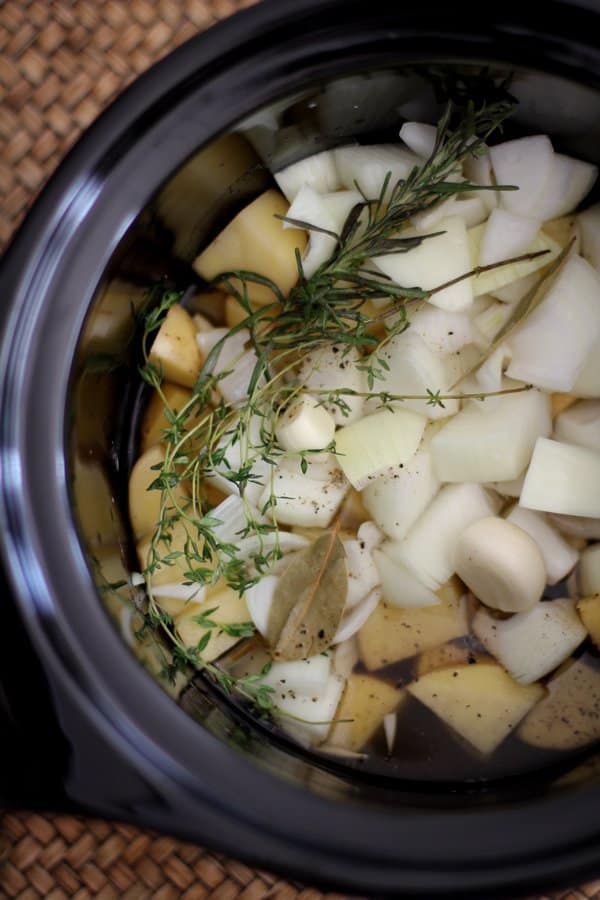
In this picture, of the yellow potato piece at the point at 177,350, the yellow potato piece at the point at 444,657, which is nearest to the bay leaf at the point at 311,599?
the yellow potato piece at the point at 444,657

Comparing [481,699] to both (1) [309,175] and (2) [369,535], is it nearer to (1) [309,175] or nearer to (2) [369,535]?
(2) [369,535]

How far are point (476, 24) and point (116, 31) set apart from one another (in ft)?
1.39

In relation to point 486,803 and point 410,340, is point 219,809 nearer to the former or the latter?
point 486,803

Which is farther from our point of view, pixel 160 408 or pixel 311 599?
pixel 160 408

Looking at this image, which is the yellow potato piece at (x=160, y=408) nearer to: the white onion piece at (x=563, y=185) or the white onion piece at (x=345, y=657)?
the white onion piece at (x=345, y=657)

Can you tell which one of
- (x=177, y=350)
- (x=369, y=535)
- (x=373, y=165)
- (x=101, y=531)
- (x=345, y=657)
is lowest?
(x=345, y=657)

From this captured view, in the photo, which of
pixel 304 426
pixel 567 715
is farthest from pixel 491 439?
pixel 567 715

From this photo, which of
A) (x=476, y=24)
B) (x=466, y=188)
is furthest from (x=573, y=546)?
(x=476, y=24)

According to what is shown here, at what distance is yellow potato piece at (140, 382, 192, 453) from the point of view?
3.18 ft

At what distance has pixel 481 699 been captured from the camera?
92 centimetres

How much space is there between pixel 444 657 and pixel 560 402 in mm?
282

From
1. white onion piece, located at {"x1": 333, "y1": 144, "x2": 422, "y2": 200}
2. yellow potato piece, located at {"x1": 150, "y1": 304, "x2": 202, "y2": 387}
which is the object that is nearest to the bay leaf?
yellow potato piece, located at {"x1": 150, "y1": 304, "x2": 202, "y2": 387}

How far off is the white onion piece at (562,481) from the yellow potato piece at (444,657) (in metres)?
0.16

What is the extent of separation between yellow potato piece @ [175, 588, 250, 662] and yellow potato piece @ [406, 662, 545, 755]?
7.6 inches
